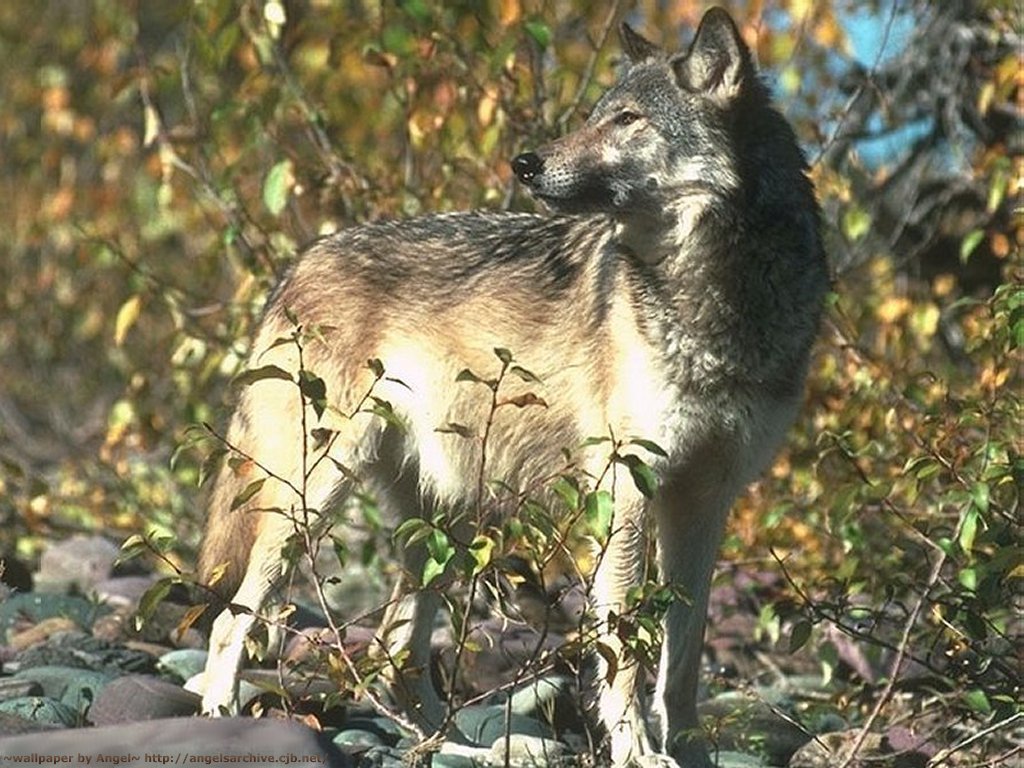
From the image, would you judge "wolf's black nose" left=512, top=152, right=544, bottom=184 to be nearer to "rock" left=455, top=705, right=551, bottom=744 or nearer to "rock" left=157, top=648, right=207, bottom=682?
"rock" left=455, top=705, right=551, bottom=744

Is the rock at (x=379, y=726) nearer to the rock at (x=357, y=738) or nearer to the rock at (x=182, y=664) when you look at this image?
the rock at (x=357, y=738)

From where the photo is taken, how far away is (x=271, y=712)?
551cm

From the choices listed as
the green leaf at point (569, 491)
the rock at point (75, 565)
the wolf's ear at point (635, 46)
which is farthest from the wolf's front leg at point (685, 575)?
the rock at point (75, 565)

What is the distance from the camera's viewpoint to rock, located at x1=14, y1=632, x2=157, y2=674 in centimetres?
621

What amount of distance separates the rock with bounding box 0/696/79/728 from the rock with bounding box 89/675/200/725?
9cm

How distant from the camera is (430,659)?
21.3 feet

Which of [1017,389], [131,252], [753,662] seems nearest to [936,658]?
[753,662]

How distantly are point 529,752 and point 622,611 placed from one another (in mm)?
468

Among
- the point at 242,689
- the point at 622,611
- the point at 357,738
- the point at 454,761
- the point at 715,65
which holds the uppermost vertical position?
the point at 715,65

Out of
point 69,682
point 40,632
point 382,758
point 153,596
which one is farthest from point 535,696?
point 40,632

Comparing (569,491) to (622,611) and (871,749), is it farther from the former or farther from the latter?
(871,749)

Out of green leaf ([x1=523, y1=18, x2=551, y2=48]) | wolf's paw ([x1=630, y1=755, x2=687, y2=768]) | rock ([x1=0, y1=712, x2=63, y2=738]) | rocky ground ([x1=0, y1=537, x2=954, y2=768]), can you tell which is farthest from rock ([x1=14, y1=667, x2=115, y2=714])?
green leaf ([x1=523, y1=18, x2=551, y2=48])

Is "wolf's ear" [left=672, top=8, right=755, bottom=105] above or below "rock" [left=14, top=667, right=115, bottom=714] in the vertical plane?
above

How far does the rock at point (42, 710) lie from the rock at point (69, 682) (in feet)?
0.85
